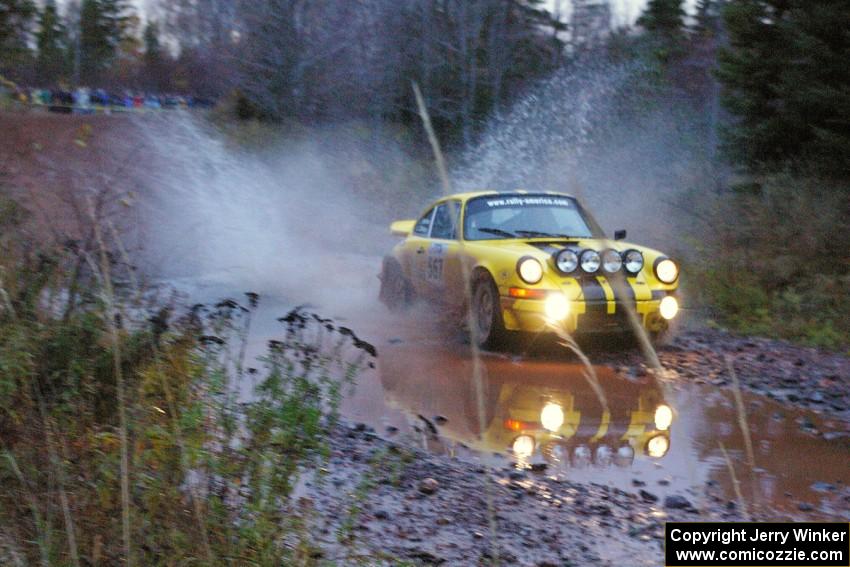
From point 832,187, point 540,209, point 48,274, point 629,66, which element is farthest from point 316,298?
point 629,66

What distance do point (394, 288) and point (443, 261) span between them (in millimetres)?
1597

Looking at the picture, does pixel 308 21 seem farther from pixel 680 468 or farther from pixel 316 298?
pixel 680 468

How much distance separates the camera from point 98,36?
64812 mm

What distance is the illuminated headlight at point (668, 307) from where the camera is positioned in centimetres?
892

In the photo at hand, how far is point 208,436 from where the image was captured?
388 cm

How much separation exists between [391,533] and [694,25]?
47.1 meters

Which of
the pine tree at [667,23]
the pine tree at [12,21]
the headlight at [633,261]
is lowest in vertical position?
the headlight at [633,261]

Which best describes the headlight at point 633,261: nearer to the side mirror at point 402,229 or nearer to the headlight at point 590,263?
the headlight at point 590,263

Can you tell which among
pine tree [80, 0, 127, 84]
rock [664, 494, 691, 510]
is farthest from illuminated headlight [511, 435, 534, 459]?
pine tree [80, 0, 127, 84]

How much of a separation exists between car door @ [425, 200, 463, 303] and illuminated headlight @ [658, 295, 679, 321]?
1829 mm

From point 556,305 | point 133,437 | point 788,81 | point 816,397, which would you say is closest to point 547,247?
point 556,305

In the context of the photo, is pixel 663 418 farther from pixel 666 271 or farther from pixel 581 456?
pixel 666 271

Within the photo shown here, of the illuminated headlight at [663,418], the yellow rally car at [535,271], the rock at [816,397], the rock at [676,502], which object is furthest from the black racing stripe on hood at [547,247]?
the rock at [676,502]

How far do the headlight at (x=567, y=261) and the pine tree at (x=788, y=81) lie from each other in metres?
6.38
